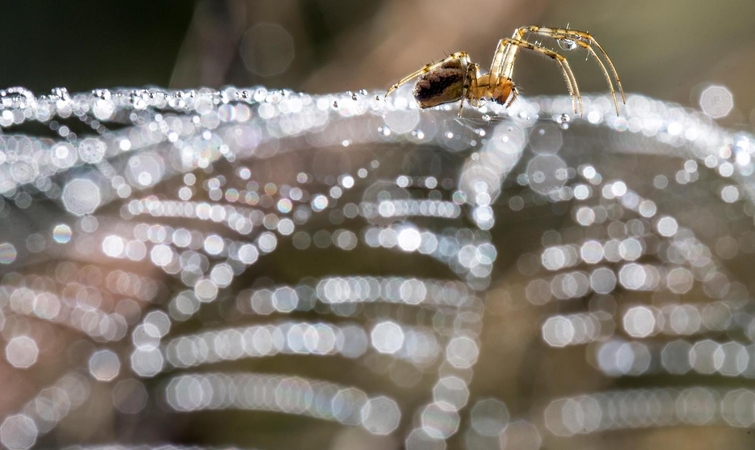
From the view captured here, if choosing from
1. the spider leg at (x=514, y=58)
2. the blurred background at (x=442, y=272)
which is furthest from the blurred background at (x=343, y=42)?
the spider leg at (x=514, y=58)

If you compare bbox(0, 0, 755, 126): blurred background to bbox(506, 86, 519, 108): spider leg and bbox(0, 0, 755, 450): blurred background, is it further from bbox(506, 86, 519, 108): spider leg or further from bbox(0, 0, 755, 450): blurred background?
bbox(506, 86, 519, 108): spider leg

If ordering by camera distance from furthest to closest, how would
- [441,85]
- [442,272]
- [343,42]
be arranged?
1. [343,42]
2. [442,272]
3. [441,85]

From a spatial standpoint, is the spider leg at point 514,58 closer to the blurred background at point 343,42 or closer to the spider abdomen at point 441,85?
the spider abdomen at point 441,85

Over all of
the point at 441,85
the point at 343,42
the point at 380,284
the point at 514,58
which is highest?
the point at 343,42

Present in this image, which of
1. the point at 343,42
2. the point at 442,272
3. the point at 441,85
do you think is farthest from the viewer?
the point at 343,42

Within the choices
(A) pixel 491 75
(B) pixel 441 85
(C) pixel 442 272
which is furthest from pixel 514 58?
(C) pixel 442 272

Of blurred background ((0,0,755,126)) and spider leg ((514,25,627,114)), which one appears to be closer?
spider leg ((514,25,627,114))

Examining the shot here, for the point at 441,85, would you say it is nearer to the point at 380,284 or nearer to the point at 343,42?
the point at 380,284

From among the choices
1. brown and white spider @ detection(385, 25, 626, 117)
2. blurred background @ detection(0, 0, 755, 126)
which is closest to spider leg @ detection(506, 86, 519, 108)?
brown and white spider @ detection(385, 25, 626, 117)
